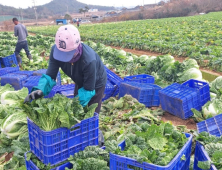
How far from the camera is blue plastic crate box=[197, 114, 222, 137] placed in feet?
10.6

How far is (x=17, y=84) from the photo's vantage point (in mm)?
5949

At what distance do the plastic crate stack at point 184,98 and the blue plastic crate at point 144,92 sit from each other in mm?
354

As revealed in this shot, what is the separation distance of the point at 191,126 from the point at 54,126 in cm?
289


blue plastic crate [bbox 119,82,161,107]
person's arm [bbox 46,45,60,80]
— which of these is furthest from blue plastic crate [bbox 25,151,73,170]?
blue plastic crate [bbox 119,82,161,107]

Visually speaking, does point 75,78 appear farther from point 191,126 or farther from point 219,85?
point 219,85

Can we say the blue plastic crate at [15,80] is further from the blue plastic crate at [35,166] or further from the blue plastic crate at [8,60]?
the blue plastic crate at [35,166]

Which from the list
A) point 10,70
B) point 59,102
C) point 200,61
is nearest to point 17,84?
point 10,70

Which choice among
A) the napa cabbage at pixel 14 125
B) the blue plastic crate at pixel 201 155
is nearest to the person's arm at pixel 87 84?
the napa cabbage at pixel 14 125

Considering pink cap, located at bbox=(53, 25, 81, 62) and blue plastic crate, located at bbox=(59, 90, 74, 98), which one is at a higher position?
pink cap, located at bbox=(53, 25, 81, 62)

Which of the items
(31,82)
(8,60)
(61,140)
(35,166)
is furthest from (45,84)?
(8,60)

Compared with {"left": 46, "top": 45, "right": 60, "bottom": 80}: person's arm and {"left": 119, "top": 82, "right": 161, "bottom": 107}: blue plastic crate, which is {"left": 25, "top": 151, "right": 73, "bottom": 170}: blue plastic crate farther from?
{"left": 119, "top": 82, "right": 161, "bottom": 107}: blue plastic crate

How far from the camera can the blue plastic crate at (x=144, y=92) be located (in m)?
5.05

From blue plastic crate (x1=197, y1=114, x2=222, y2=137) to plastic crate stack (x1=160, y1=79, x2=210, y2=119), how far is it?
92 cm

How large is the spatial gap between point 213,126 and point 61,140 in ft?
7.39
